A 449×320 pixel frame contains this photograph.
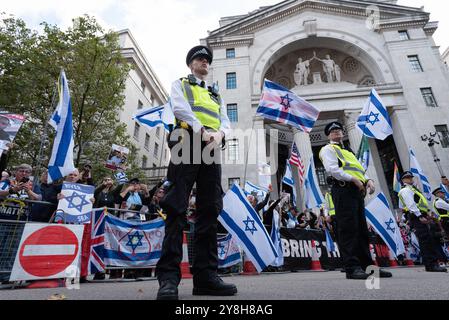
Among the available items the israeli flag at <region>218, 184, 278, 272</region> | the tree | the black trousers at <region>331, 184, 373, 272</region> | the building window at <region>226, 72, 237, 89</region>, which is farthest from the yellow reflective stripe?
the building window at <region>226, 72, 237, 89</region>

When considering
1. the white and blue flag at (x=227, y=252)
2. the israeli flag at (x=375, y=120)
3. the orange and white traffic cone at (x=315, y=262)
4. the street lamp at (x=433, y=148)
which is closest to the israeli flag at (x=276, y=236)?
the white and blue flag at (x=227, y=252)

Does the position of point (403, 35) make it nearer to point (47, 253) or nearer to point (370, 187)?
point (370, 187)

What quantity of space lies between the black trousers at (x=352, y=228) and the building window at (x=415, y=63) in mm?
28741

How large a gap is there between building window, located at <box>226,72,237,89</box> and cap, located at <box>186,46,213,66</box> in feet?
81.4

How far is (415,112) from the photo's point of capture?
24141mm

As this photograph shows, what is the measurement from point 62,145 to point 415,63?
3195 cm

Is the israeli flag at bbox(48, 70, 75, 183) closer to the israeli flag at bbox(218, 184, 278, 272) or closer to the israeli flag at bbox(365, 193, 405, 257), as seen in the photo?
the israeli flag at bbox(218, 184, 278, 272)

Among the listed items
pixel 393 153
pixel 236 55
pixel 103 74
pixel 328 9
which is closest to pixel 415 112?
pixel 393 153

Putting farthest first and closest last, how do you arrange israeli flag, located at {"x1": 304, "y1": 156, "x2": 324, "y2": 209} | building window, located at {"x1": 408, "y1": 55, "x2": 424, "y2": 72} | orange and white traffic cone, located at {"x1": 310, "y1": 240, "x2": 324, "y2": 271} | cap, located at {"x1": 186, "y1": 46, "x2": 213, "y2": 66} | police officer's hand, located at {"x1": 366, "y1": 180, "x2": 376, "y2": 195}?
building window, located at {"x1": 408, "y1": 55, "x2": 424, "y2": 72} < israeli flag, located at {"x1": 304, "y1": 156, "x2": 324, "y2": 209} < orange and white traffic cone, located at {"x1": 310, "y1": 240, "x2": 324, "y2": 271} < police officer's hand, located at {"x1": 366, "y1": 180, "x2": 376, "y2": 195} < cap, located at {"x1": 186, "y1": 46, "x2": 213, "y2": 66}

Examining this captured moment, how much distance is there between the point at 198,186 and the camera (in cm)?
275

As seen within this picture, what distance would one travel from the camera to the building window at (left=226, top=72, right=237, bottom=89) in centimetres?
2734
